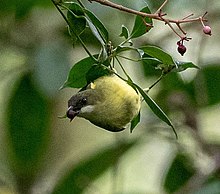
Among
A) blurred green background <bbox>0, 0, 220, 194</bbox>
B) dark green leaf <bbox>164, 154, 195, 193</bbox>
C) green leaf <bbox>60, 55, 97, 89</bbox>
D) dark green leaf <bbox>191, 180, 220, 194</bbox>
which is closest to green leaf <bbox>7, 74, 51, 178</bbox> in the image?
blurred green background <bbox>0, 0, 220, 194</bbox>

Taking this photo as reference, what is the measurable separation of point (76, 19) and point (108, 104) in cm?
11

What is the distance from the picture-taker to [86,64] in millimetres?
896

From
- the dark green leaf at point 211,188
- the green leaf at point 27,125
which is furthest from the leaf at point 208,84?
the green leaf at point 27,125

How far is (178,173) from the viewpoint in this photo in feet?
5.75

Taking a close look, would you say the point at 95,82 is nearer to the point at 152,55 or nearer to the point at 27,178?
the point at 152,55

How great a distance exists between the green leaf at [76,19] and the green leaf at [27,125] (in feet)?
2.73

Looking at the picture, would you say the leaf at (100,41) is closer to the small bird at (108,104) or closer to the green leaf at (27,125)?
the small bird at (108,104)

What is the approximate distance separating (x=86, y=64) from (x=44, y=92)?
0.66m

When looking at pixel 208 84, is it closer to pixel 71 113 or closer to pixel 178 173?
pixel 178 173

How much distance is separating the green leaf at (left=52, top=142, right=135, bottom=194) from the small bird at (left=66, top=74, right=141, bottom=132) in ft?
2.93

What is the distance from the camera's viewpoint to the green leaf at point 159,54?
827mm

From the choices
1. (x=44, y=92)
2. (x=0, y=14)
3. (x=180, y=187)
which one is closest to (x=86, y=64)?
(x=44, y=92)

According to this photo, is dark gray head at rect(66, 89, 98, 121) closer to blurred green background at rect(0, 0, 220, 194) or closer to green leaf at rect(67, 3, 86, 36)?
green leaf at rect(67, 3, 86, 36)

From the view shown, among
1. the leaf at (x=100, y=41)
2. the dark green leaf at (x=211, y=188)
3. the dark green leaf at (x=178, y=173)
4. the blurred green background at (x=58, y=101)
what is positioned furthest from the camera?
the dark green leaf at (x=178, y=173)
